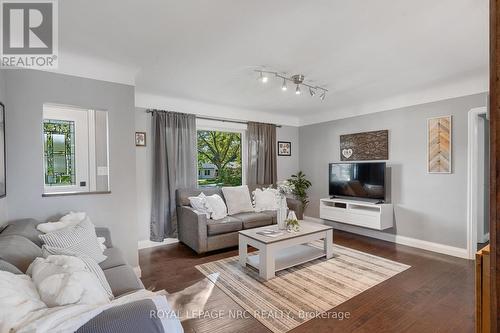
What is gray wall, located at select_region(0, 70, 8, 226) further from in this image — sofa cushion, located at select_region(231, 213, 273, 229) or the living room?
sofa cushion, located at select_region(231, 213, 273, 229)

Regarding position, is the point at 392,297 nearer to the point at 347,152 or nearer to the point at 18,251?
the point at 347,152

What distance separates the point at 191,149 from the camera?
4402mm

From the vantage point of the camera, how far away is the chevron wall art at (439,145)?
362 centimetres

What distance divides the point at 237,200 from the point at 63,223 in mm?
2587

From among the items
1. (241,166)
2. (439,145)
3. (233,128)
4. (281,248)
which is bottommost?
(281,248)

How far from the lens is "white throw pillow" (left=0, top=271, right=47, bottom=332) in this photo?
950 millimetres

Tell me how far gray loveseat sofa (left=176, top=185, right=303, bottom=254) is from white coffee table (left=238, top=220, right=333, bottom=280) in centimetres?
51

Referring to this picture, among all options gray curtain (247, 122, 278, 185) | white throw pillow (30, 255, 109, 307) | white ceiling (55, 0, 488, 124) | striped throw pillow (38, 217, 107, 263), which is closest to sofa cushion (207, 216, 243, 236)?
gray curtain (247, 122, 278, 185)

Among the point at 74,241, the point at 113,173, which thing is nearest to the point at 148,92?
the point at 113,173

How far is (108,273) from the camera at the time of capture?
2.01 metres

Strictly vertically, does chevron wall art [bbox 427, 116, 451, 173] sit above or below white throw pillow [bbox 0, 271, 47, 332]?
above

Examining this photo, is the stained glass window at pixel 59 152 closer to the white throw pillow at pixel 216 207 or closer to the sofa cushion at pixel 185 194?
the sofa cushion at pixel 185 194

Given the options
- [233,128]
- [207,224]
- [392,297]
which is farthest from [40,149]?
[392,297]

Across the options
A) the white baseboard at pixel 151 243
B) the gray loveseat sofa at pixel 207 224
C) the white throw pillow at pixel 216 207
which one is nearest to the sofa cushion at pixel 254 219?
the gray loveseat sofa at pixel 207 224
